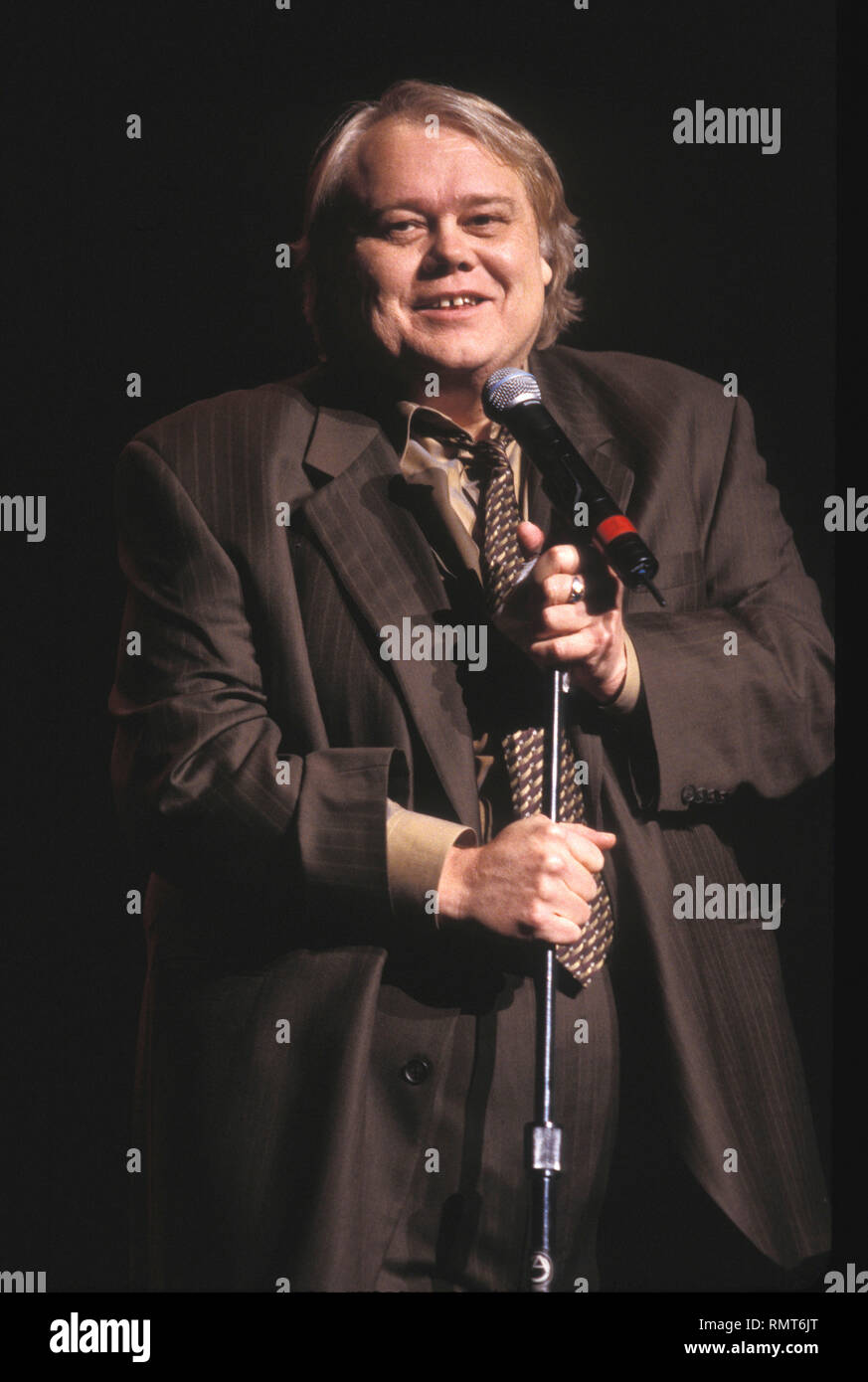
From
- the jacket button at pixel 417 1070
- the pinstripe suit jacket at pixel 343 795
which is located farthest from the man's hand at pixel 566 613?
the jacket button at pixel 417 1070

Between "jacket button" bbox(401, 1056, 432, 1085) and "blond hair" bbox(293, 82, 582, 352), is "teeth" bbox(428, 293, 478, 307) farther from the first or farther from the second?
"jacket button" bbox(401, 1056, 432, 1085)

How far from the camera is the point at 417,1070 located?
259 centimetres

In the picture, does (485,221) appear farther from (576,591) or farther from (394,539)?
(576,591)

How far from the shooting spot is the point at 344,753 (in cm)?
261

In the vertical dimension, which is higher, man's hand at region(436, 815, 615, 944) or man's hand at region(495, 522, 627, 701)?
man's hand at region(495, 522, 627, 701)

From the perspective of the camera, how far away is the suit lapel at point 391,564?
8.63ft

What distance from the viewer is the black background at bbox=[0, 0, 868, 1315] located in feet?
9.21

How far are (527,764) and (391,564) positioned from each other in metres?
0.40

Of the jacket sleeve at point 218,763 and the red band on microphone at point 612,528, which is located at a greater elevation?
the red band on microphone at point 612,528

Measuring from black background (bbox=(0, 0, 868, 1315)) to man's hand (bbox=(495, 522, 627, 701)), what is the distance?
51 cm

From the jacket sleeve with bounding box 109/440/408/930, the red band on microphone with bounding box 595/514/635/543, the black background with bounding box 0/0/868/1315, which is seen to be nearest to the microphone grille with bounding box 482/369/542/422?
the red band on microphone with bounding box 595/514/635/543

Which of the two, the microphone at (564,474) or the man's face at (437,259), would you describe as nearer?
the microphone at (564,474)

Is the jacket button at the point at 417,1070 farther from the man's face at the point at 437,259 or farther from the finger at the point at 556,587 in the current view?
the man's face at the point at 437,259
